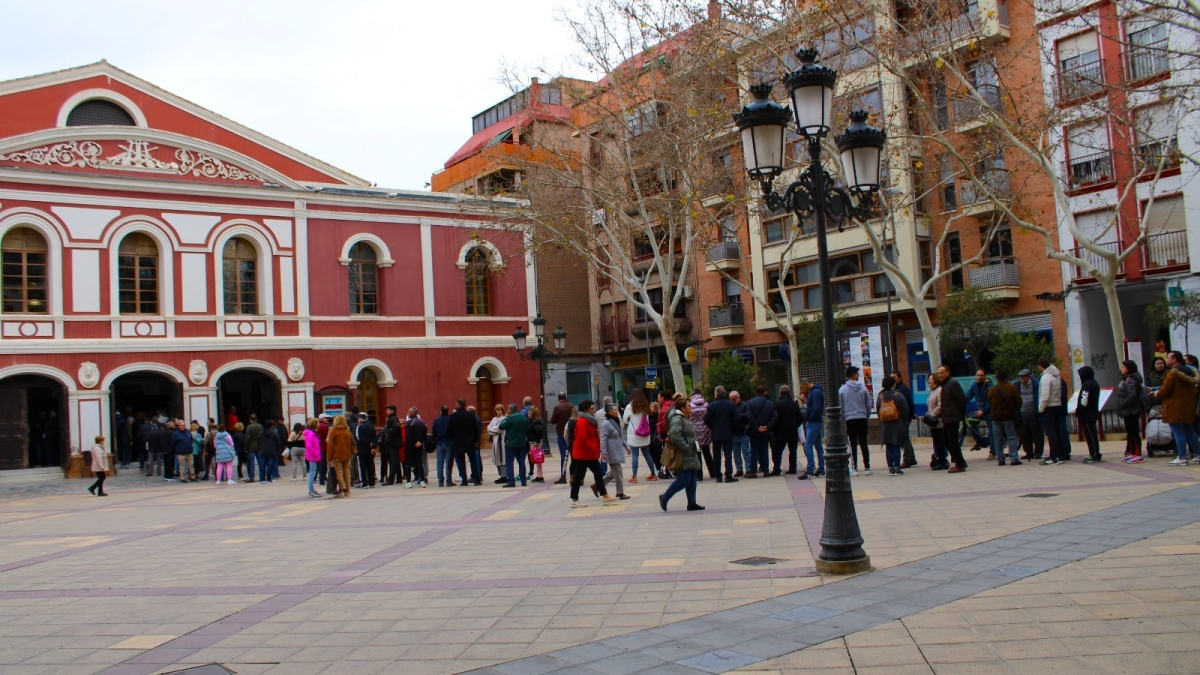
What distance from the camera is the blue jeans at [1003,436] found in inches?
632

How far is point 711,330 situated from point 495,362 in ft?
36.7

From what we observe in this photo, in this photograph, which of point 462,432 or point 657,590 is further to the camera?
point 462,432

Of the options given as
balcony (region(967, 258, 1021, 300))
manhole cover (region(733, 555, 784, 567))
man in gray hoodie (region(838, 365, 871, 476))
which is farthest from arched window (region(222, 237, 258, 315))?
manhole cover (region(733, 555, 784, 567))

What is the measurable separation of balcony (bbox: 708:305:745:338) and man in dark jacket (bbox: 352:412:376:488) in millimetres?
23104

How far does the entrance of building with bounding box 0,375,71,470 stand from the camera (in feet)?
90.4

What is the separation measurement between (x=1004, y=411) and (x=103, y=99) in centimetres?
2668

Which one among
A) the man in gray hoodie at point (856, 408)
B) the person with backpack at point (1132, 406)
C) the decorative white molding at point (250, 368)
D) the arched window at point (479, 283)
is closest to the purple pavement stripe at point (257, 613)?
the man in gray hoodie at point (856, 408)

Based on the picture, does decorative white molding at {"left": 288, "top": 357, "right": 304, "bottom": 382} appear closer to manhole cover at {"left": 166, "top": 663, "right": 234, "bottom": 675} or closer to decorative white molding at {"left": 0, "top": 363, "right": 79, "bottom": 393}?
decorative white molding at {"left": 0, "top": 363, "right": 79, "bottom": 393}

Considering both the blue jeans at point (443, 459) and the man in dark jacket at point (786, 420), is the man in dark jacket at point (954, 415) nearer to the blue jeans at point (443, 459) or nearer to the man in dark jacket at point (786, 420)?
the man in dark jacket at point (786, 420)

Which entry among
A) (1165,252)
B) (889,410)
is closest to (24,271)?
(889,410)

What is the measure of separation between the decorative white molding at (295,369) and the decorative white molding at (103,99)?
328 inches

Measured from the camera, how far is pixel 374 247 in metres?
34.0

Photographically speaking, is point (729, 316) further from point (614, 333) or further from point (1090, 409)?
point (1090, 409)

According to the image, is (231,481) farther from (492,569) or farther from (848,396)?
(492,569)
